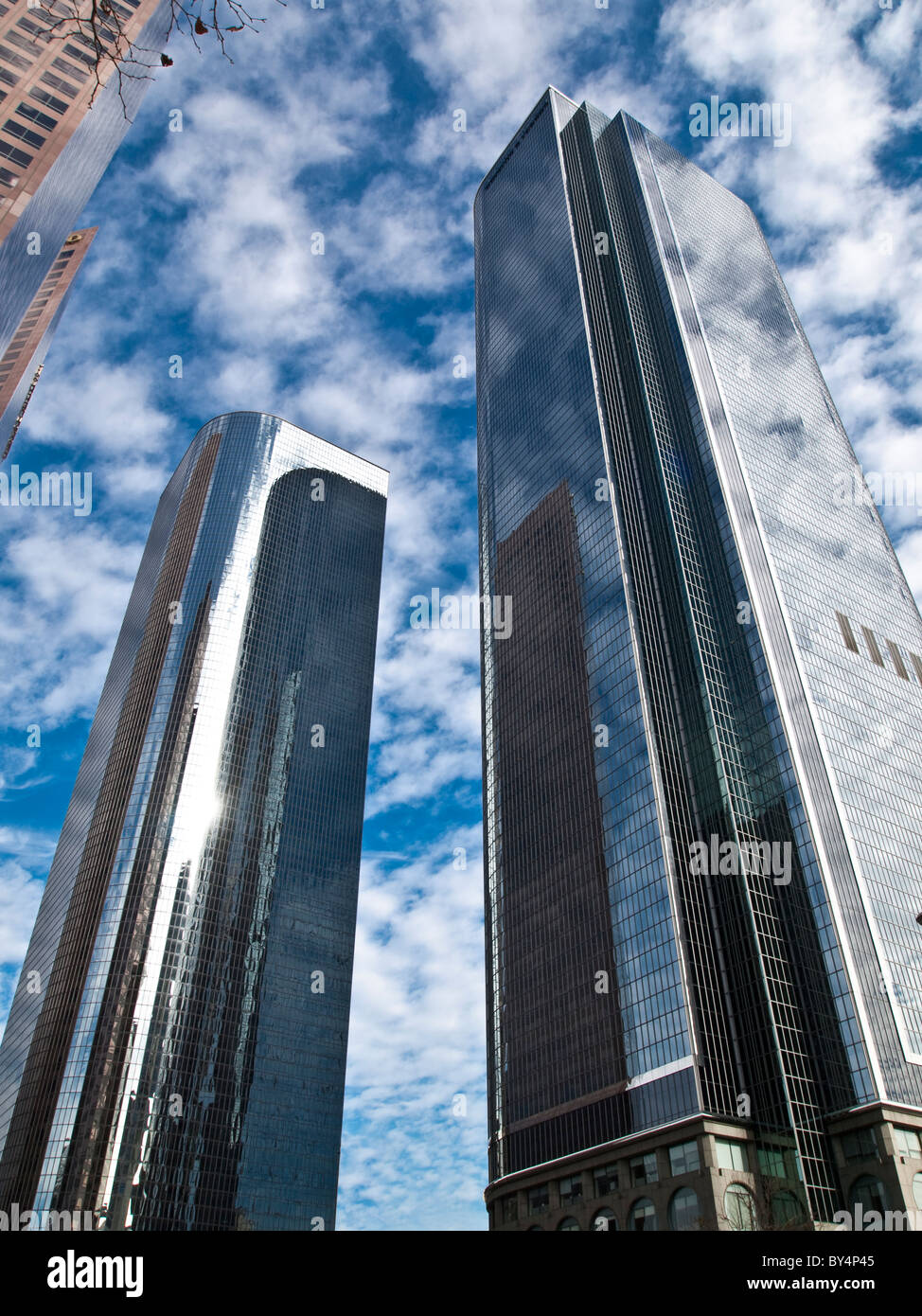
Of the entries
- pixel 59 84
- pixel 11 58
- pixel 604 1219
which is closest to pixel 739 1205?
pixel 604 1219

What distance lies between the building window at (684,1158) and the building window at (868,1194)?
12296mm

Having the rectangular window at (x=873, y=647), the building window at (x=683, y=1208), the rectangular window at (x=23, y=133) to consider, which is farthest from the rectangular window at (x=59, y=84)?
the rectangular window at (x=873, y=647)

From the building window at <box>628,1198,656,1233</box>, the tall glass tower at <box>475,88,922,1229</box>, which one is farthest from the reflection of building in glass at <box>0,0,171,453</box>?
the building window at <box>628,1198,656,1233</box>

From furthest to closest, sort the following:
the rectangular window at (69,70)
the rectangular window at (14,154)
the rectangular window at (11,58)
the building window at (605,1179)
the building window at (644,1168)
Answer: the building window at (605,1179), the building window at (644,1168), the rectangular window at (69,70), the rectangular window at (11,58), the rectangular window at (14,154)

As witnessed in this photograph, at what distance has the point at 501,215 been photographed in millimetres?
172875

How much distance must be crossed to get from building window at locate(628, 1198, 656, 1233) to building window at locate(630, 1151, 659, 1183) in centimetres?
142

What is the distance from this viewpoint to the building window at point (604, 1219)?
72.7 m

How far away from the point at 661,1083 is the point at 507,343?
118385mm

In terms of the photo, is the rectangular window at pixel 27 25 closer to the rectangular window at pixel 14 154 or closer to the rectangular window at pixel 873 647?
the rectangular window at pixel 14 154

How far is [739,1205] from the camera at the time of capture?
67.1 meters

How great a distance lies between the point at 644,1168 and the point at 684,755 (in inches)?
1560

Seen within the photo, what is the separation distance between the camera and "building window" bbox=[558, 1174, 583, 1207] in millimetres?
79875

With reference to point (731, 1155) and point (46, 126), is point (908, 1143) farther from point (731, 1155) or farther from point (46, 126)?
point (46, 126)
